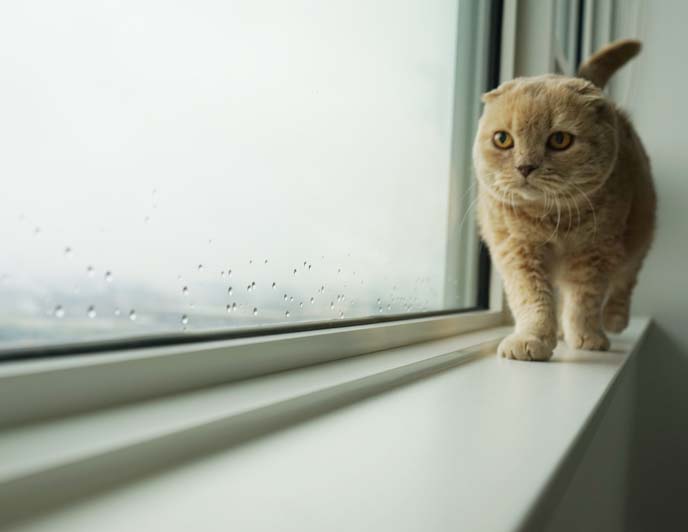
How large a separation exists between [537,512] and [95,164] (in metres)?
0.43

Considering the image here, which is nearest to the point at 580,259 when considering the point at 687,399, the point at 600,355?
the point at 600,355

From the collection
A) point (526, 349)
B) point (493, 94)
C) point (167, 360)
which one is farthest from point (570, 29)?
point (167, 360)

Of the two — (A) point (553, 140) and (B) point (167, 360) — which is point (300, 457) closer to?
(B) point (167, 360)

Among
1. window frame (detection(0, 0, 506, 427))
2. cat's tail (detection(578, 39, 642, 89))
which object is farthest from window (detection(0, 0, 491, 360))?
cat's tail (detection(578, 39, 642, 89))

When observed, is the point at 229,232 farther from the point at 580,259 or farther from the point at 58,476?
the point at 580,259

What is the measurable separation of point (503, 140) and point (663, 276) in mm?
1352

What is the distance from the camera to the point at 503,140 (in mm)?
1111

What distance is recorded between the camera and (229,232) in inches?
26.1

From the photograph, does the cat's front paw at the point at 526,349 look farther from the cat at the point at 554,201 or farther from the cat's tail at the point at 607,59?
the cat's tail at the point at 607,59

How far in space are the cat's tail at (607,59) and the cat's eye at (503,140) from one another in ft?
1.84

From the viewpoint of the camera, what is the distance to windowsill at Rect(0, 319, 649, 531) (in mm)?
329

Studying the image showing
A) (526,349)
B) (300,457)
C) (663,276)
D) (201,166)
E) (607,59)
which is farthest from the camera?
(663,276)

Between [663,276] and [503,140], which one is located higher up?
[503,140]

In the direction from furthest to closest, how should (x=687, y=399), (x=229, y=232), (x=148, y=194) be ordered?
(x=687, y=399)
(x=229, y=232)
(x=148, y=194)
